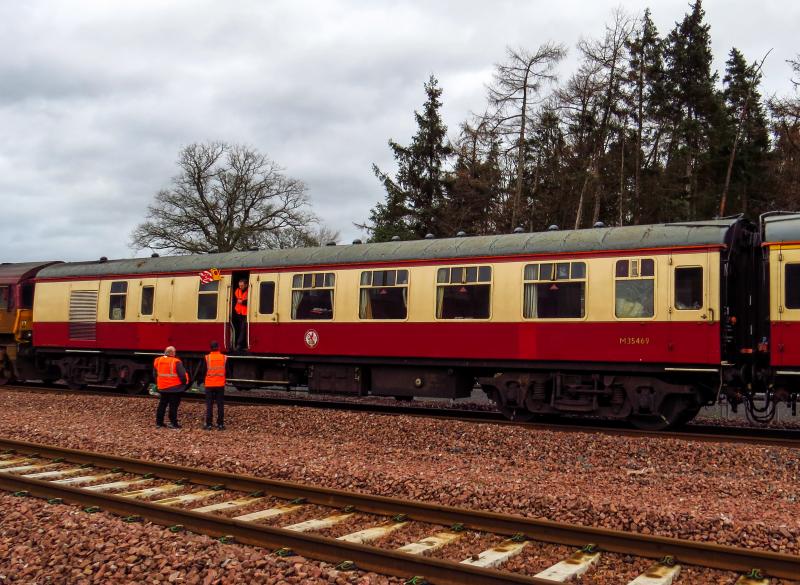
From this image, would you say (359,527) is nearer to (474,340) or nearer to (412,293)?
(474,340)

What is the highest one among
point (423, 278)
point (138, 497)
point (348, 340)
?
point (423, 278)

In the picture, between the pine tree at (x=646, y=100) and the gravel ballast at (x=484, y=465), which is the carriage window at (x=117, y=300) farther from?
the pine tree at (x=646, y=100)

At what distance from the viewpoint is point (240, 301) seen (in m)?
16.5

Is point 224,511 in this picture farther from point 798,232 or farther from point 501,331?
point 798,232

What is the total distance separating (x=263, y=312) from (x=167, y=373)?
12.2 ft

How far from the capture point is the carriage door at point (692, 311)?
11.0 m

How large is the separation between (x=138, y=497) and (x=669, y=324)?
8.11 m

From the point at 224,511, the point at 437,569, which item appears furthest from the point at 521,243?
the point at 437,569

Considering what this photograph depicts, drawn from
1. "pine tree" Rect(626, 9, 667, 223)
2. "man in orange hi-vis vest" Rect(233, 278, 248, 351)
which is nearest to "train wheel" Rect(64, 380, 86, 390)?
"man in orange hi-vis vest" Rect(233, 278, 248, 351)

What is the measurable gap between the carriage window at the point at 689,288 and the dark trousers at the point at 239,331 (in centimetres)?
935

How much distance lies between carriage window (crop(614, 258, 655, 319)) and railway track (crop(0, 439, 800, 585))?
20.7 ft

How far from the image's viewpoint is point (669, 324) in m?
11.4

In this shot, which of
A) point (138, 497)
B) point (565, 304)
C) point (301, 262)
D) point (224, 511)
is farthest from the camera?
point (301, 262)

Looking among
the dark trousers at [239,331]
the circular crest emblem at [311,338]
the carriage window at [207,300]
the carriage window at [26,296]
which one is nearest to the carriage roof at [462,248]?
the carriage window at [207,300]
